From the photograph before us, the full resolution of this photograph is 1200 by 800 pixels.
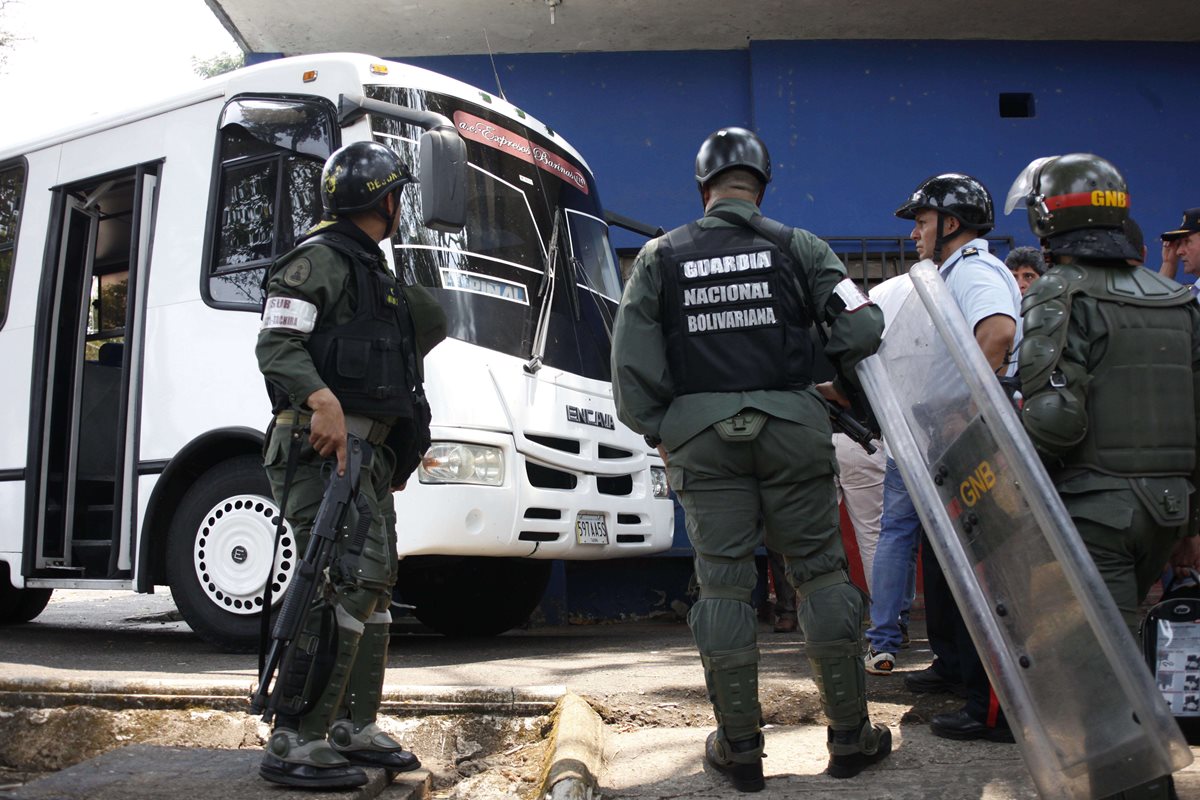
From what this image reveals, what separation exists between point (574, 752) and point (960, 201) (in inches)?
97.2

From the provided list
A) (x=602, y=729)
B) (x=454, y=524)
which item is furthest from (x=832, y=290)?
(x=454, y=524)

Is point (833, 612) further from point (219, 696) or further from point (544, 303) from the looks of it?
point (544, 303)

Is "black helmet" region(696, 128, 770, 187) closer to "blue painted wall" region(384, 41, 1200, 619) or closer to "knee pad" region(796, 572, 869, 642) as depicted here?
"knee pad" region(796, 572, 869, 642)

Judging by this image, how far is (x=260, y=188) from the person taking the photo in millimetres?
6215

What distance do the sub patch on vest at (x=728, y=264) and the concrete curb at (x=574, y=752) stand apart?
1422 mm

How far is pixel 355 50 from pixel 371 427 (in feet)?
23.6

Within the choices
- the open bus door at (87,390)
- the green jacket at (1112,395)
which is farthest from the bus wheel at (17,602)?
the green jacket at (1112,395)

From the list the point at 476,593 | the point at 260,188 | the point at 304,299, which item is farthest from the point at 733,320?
the point at 476,593

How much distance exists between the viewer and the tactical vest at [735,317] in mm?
3490

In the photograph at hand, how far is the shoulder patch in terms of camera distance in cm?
339

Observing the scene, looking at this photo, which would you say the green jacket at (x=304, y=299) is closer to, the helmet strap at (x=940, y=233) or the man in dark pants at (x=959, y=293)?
the man in dark pants at (x=959, y=293)

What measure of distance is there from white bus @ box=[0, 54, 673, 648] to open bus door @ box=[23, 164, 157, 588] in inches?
0.6

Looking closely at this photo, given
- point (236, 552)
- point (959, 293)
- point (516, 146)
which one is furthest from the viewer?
point (516, 146)

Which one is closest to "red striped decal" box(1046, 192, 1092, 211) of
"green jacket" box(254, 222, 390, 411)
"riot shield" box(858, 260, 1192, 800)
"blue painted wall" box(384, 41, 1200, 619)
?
"riot shield" box(858, 260, 1192, 800)
